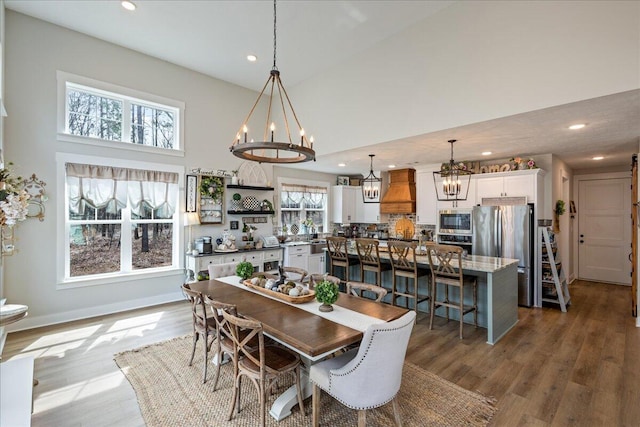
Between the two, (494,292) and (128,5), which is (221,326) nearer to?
(494,292)

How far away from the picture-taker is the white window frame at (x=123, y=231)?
13.6 ft

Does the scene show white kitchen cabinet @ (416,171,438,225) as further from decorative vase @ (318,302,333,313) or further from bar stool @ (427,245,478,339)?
decorative vase @ (318,302,333,313)

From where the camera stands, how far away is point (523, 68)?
10.6ft

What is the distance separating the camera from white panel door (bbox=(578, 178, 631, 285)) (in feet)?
21.1

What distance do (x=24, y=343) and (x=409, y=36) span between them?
20.4ft

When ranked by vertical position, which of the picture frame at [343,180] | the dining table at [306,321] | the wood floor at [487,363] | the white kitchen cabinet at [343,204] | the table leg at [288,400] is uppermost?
the picture frame at [343,180]

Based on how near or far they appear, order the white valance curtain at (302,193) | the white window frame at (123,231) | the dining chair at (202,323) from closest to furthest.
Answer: the dining chair at (202,323) → the white window frame at (123,231) → the white valance curtain at (302,193)

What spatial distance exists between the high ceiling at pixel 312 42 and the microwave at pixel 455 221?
4.03 ft

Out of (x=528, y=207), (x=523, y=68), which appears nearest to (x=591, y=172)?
(x=528, y=207)

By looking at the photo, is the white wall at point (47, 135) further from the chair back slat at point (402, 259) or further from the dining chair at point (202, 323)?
the chair back slat at point (402, 259)

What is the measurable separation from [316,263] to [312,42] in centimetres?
458

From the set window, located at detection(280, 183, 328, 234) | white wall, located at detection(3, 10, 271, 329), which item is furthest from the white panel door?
white wall, located at detection(3, 10, 271, 329)

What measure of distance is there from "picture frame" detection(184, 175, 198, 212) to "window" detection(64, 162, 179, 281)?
0.18m

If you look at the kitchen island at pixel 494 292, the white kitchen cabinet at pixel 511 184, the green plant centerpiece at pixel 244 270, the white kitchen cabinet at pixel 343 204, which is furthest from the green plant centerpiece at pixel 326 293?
the white kitchen cabinet at pixel 343 204
